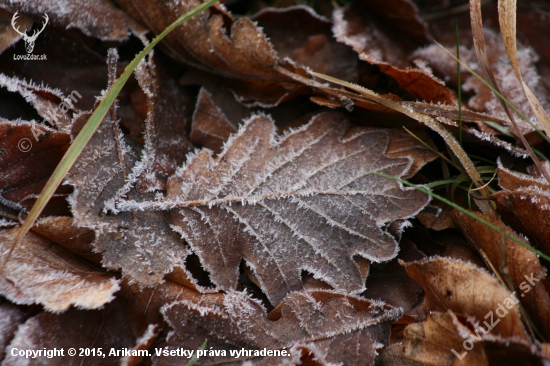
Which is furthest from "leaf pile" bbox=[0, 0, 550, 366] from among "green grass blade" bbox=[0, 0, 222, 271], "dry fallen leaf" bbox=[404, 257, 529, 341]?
"green grass blade" bbox=[0, 0, 222, 271]

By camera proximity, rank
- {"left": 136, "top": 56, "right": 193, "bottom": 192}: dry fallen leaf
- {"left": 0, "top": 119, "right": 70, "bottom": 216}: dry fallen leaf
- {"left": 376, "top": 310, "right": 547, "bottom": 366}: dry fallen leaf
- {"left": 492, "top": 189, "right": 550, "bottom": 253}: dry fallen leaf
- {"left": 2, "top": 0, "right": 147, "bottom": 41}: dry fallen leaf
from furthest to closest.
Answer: {"left": 2, "top": 0, "right": 147, "bottom": 41}: dry fallen leaf
{"left": 136, "top": 56, "right": 193, "bottom": 192}: dry fallen leaf
{"left": 0, "top": 119, "right": 70, "bottom": 216}: dry fallen leaf
{"left": 492, "top": 189, "right": 550, "bottom": 253}: dry fallen leaf
{"left": 376, "top": 310, "right": 547, "bottom": 366}: dry fallen leaf

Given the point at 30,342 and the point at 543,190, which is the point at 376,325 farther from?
the point at 30,342

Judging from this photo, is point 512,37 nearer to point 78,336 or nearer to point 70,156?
point 70,156

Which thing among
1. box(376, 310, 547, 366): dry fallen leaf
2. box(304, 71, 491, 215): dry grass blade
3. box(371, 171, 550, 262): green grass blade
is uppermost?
box(304, 71, 491, 215): dry grass blade

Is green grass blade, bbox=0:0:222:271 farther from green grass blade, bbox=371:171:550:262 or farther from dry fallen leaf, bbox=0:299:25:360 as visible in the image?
green grass blade, bbox=371:171:550:262

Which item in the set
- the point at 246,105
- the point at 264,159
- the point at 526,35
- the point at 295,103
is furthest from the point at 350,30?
the point at 526,35

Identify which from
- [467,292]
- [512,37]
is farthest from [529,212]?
[512,37]

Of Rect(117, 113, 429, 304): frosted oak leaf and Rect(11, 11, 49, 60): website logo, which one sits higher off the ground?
Rect(11, 11, 49, 60): website logo
